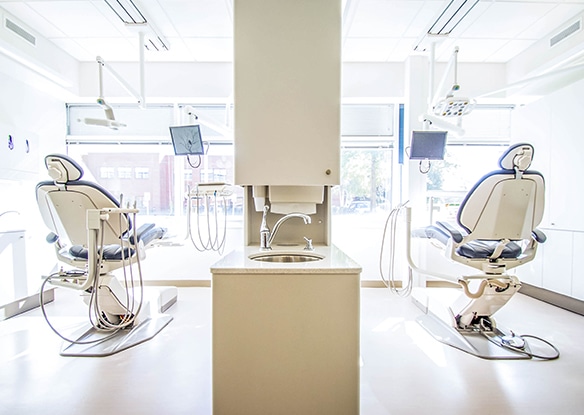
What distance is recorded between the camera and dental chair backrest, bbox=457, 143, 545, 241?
6.82 ft

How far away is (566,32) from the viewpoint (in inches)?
116

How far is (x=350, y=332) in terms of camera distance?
4.29 ft

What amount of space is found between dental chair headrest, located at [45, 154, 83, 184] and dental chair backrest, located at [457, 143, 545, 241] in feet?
9.14

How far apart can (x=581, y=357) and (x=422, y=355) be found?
1.12 meters

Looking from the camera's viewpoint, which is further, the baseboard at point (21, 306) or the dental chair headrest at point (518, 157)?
the baseboard at point (21, 306)

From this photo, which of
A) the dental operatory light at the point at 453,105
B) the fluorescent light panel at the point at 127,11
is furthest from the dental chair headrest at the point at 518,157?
the fluorescent light panel at the point at 127,11

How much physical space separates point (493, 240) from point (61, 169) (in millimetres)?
3195

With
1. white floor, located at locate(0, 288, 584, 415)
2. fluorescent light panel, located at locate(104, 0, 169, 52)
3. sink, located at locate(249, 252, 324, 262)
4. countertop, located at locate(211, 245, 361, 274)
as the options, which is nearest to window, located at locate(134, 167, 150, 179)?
fluorescent light panel, located at locate(104, 0, 169, 52)

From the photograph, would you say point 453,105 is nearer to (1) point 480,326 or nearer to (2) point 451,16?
(2) point 451,16

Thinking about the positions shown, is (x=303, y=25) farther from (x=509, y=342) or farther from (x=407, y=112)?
(x=509, y=342)

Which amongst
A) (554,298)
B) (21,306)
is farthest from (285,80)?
(554,298)

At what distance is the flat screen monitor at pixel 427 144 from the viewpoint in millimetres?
2791

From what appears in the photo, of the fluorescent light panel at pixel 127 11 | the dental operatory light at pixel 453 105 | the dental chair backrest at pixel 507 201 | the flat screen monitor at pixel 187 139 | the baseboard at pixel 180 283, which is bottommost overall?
the baseboard at pixel 180 283

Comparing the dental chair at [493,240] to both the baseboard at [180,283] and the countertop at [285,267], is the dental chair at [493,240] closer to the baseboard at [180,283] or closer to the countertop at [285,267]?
the countertop at [285,267]
